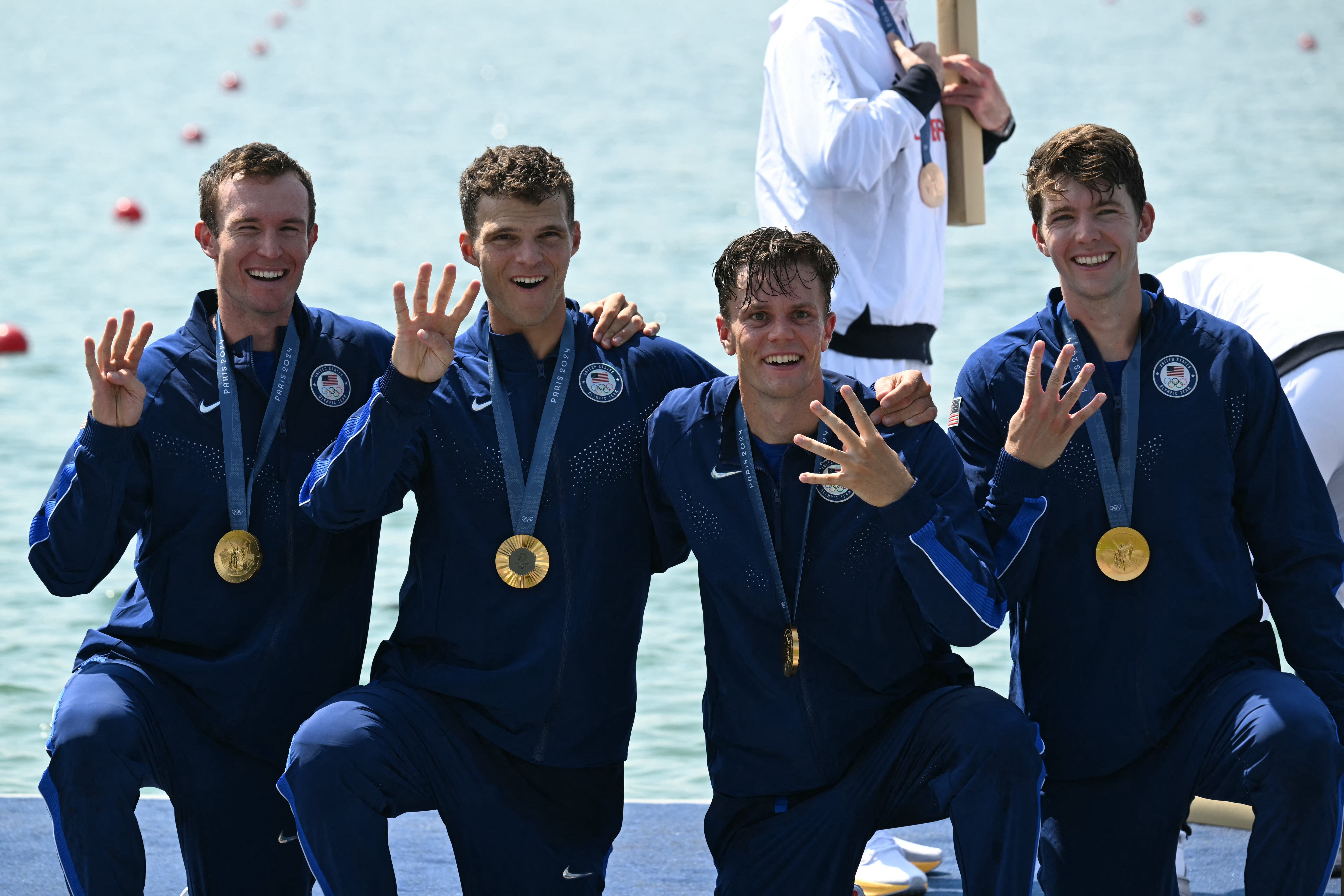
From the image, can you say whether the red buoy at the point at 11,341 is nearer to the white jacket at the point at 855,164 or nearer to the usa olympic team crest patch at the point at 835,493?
the white jacket at the point at 855,164

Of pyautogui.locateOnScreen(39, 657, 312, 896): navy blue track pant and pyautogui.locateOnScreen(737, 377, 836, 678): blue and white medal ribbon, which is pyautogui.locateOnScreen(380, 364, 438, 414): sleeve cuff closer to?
pyautogui.locateOnScreen(737, 377, 836, 678): blue and white medal ribbon

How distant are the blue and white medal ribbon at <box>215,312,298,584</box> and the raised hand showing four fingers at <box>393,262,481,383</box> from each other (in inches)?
17.5

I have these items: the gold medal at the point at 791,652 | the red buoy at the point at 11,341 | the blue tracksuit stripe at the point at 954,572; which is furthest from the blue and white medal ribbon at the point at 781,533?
the red buoy at the point at 11,341

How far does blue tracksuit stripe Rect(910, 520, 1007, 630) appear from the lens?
338 centimetres

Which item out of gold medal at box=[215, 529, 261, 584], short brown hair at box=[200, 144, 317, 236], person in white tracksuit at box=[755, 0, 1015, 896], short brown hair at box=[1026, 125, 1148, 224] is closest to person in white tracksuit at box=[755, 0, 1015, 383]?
person in white tracksuit at box=[755, 0, 1015, 896]

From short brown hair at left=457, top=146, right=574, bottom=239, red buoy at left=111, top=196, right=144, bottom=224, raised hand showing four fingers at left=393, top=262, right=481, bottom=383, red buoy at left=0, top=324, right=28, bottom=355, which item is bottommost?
raised hand showing four fingers at left=393, top=262, right=481, bottom=383

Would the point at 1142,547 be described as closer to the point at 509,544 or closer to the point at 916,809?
the point at 916,809

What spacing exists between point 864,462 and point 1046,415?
403mm

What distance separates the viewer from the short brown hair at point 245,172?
402 cm

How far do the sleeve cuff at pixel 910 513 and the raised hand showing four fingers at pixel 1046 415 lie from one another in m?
0.25

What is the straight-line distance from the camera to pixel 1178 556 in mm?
3633

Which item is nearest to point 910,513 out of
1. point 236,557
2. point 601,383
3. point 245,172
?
point 601,383

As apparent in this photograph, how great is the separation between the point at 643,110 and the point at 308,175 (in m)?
24.4

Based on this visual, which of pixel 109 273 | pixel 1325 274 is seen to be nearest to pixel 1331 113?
pixel 109 273
